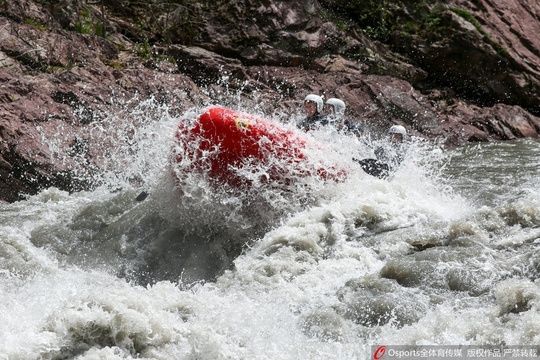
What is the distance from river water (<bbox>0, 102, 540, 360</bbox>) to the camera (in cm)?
429

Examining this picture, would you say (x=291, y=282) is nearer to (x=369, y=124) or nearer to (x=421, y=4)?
(x=369, y=124)

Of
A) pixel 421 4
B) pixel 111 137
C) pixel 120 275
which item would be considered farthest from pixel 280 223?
pixel 421 4

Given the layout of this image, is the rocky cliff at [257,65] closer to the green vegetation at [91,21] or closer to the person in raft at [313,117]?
the green vegetation at [91,21]

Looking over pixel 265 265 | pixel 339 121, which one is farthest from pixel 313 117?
pixel 265 265

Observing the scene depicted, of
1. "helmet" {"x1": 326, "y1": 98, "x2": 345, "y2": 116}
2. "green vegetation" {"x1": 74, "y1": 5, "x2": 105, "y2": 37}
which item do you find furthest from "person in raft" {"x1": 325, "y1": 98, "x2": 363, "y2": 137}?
"green vegetation" {"x1": 74, "y1": 5, "x2": 105, "y2": 37}

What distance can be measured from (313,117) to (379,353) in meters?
4.43

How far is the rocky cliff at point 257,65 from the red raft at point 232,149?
199 centimetres

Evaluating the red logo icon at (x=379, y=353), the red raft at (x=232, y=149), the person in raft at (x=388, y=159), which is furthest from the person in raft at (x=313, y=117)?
the red logo icon at (x=379, y=353)

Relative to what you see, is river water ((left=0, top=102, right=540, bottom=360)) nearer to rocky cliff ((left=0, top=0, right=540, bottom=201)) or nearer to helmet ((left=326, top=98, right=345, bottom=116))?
helmet ((left=326, top=98, right=345, bottom=116))

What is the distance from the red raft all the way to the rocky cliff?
1993 mm

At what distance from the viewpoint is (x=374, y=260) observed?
18.3 feet

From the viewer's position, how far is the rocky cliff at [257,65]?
834 cm

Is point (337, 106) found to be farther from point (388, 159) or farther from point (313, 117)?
point (388, 159)

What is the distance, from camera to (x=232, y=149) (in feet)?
21.1
